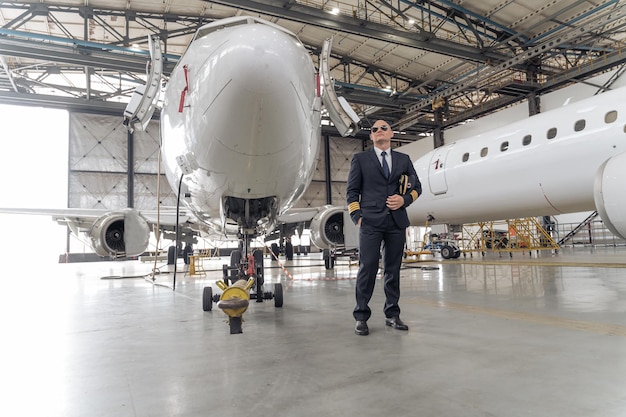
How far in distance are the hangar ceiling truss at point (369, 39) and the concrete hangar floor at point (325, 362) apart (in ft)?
40.3

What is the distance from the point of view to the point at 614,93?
7.57 metres

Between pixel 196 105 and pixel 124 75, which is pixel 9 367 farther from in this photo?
pixel 124 75

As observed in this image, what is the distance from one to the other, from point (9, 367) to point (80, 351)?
1.38ft

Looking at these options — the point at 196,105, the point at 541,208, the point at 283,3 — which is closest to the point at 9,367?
the point at 196,105

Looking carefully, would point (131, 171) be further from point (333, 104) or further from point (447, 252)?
point (333, 104)

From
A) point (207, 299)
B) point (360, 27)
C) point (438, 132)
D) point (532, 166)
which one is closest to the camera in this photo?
point (207, 299)

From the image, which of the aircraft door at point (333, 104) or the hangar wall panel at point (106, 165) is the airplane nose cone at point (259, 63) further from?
the hangar wall panel at point (106, 165)

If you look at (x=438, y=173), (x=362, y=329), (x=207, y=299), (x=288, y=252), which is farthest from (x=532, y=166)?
(x=288, y=252)

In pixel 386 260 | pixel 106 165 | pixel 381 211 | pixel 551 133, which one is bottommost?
pixel 386 260

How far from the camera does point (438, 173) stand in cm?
1127

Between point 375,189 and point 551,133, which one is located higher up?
point 551,133

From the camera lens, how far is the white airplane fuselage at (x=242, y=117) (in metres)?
3.04

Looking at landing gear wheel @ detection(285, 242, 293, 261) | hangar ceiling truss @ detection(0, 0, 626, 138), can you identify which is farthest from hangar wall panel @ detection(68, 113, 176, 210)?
landing gear wheel @ detection(285, 242, 293, 261)

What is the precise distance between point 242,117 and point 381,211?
1.36 m
